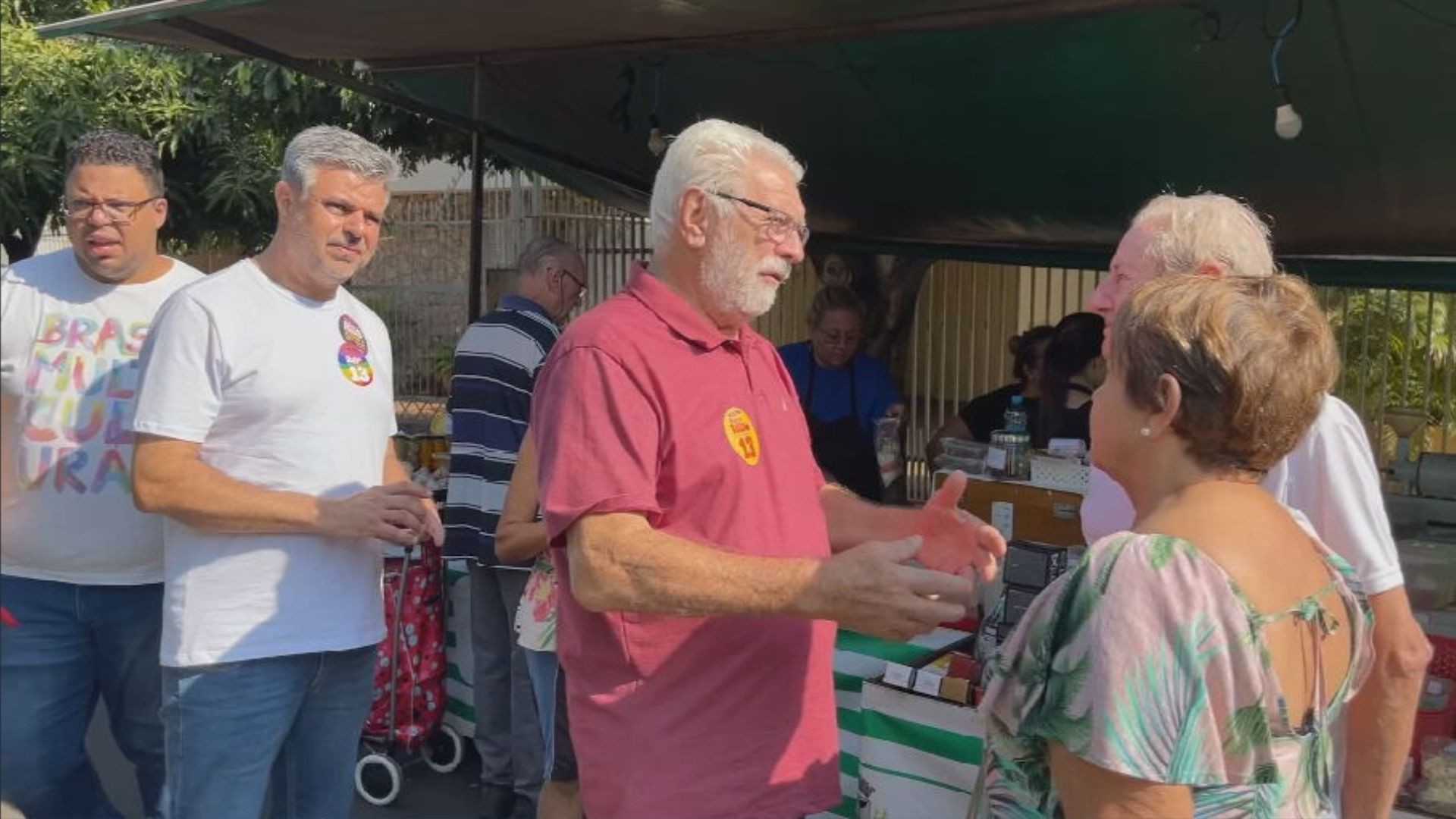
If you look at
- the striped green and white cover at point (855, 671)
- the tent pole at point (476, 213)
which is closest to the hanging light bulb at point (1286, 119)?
the striped green and white cover at point (855, 671)

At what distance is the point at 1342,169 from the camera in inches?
161

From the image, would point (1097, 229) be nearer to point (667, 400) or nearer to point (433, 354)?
point (667, 400)

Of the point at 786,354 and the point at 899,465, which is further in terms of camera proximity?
the point at 786,354

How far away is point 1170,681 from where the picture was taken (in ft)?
4.22

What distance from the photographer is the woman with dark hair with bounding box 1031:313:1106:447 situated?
4.45m

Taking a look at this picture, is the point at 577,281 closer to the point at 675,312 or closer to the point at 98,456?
the point at 98,456

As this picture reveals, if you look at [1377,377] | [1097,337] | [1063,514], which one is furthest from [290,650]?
[1377,377]

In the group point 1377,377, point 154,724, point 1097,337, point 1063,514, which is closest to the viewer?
point 154,724

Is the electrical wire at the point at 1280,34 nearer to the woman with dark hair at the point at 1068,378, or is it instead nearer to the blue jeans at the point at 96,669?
the woman with dark hair at the point at 1068,378

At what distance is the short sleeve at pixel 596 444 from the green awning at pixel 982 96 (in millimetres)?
2155

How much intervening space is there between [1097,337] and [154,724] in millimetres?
3390

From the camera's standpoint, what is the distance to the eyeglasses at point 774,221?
6.06 feet

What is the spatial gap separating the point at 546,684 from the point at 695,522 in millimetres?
1739

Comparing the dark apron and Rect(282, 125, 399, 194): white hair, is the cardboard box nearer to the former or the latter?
the dark apron
